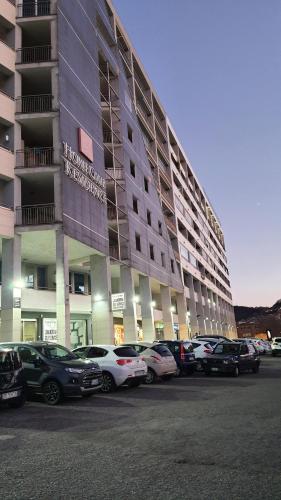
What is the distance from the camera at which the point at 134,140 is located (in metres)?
38.3

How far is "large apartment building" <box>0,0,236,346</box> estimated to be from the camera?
22.4m

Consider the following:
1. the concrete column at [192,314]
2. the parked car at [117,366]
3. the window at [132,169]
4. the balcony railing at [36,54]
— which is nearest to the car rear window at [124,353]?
the parked car at [117,366]

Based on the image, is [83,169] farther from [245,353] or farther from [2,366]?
[2,366]

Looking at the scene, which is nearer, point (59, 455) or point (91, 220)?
point (59, 455)

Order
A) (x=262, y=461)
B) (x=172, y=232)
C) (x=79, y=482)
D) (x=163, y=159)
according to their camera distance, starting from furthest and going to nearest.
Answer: (x=163, y=159) < (x=172, y=232) < (x=262, y=461) < (x=79, y=482)

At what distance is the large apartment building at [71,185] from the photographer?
22391mm

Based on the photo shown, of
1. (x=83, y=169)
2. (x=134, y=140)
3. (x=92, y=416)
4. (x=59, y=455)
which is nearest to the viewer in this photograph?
(x=59, y=455)

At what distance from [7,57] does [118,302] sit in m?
15.3

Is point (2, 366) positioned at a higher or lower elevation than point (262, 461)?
higher

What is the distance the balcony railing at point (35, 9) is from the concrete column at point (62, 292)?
13.7 m

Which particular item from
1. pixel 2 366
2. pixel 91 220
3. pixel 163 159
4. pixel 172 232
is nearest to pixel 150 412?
pixel 2 366

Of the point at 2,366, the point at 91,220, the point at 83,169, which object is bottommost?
the point at 2,366

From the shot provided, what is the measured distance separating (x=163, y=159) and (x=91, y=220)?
29469 millimetres

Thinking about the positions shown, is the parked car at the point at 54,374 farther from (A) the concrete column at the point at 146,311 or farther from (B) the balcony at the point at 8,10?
(A) the concrete column at the point at 146,311
